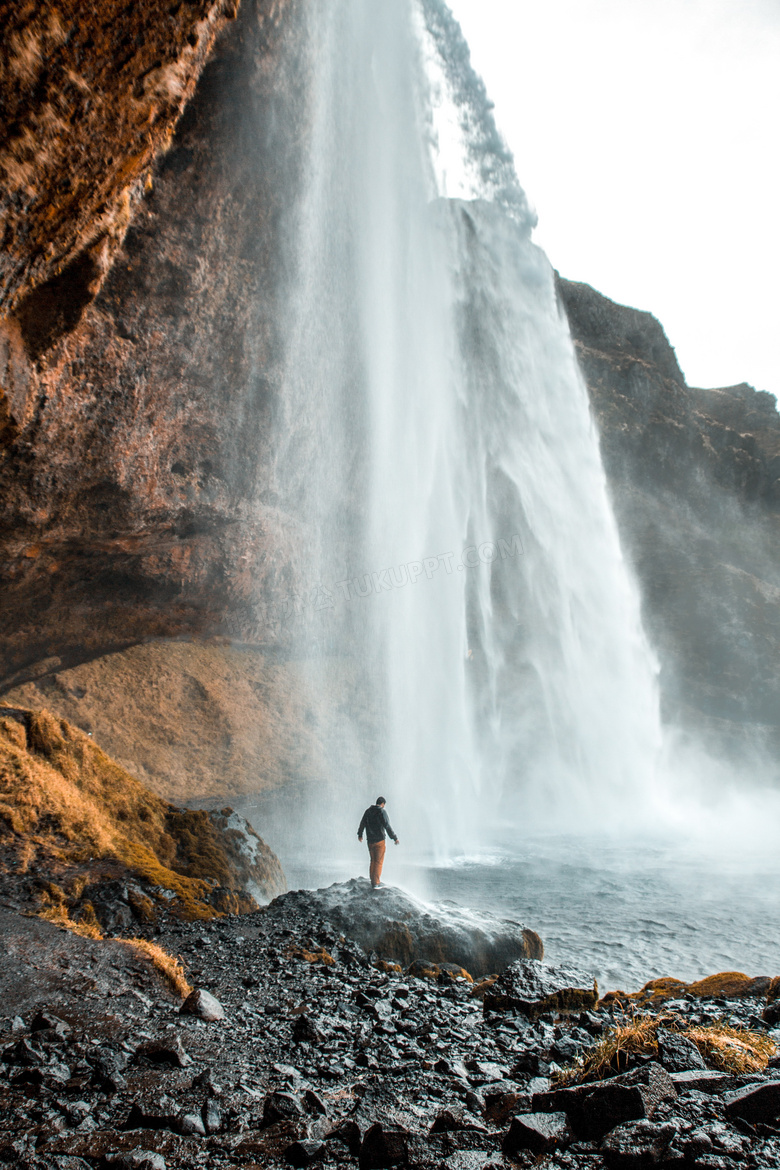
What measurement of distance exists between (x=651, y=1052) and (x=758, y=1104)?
0.89 m

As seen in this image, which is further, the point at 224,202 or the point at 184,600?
the point at 184,600

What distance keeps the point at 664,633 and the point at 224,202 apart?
29401 mm

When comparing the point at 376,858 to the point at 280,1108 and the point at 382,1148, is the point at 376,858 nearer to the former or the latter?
the point at 280,1108

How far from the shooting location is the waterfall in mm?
17969

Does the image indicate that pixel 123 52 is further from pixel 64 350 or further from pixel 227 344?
pixel 227 344

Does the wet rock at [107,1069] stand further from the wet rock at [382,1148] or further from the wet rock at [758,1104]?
the wet rock at [758,1104]

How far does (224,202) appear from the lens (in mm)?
13523

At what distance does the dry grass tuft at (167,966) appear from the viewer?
16.3 feet

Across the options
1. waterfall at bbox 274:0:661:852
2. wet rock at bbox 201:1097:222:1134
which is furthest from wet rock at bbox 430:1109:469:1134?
waterfall at bbox 274:0:661:852

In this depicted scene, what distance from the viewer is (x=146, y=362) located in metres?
12.6

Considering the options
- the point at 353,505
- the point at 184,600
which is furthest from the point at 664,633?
the point at 184,600

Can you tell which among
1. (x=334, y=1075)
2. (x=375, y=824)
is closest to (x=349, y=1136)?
(x=334, y=1075)

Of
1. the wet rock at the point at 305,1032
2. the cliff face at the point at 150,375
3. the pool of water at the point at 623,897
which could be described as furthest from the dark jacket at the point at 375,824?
the cliff face at the point at 150,375

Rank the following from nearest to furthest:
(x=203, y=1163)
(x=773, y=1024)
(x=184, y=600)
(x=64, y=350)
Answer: (x=203, y=1163) < (x=773, y=1024) < (x=64, y=350) < (x=184, y=600)
